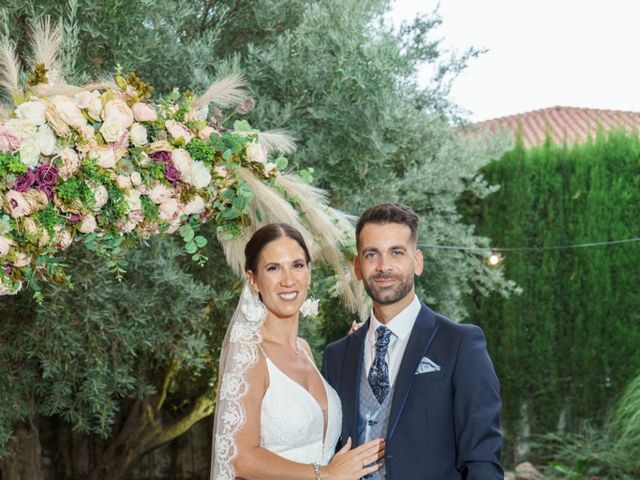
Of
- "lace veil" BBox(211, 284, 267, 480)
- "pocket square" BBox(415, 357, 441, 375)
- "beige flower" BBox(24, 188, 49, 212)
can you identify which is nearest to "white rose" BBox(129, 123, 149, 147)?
"beige flower" BBox(24, 188, 49, 212)

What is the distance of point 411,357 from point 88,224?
3.86 ft

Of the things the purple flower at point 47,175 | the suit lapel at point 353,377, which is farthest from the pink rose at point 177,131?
the suit lapel at point 353,377

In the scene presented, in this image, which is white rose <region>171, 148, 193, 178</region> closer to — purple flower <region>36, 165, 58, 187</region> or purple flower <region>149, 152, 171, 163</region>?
purple flower <region>149, 152, 171, 163</region>

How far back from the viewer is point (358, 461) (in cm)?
282

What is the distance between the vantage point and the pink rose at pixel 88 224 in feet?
9.49

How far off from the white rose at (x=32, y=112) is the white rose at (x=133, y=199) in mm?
368

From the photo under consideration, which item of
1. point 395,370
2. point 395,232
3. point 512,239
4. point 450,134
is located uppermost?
point 450,134

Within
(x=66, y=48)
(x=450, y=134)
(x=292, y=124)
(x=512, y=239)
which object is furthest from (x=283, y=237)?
(x=512, y=239)

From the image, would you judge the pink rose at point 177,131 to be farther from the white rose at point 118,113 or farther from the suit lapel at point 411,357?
the suit lapel at point 411,357

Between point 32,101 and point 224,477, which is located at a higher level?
point 32,101

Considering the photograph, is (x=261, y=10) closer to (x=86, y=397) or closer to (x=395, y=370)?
(x=86, y=397)

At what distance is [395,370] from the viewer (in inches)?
117

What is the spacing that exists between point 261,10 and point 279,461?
3.60m

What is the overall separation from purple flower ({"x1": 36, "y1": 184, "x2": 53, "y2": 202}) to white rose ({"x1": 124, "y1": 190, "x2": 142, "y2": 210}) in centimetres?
24
